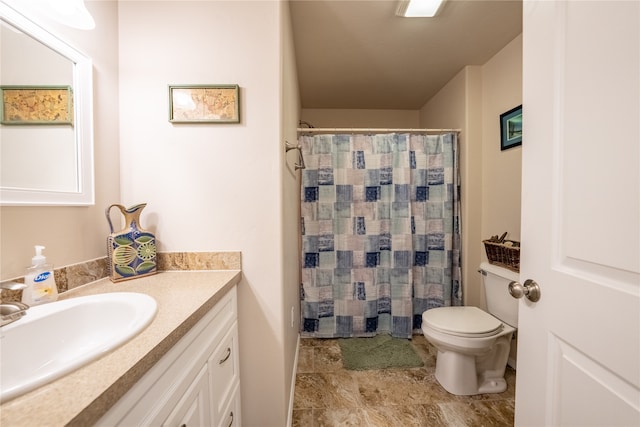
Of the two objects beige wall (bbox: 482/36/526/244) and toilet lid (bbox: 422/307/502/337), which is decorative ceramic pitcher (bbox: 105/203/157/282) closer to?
toilet lid (bbox: 422/307/502/337)

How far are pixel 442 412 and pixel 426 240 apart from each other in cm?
123

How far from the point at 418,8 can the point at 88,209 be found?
2022mm

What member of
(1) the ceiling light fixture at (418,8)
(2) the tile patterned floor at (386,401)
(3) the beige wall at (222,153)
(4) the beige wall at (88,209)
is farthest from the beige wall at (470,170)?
(4) the beige wall at (88,209)

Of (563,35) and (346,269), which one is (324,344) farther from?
(563,35)

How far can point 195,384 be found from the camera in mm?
748

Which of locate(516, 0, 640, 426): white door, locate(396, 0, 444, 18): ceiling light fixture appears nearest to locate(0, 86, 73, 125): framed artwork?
locate(516, 0, 640, 426): white door

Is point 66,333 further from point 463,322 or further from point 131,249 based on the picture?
point 463,322

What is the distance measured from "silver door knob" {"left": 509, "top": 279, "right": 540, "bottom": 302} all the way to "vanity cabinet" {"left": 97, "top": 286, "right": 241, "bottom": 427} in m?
1.00

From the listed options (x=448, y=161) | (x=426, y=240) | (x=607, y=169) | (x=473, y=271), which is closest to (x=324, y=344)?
(x=426, y=240)

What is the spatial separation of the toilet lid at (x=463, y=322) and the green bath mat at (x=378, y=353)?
18.1 inches

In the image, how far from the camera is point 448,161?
2199mm

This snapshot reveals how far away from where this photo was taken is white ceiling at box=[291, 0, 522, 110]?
1.54m

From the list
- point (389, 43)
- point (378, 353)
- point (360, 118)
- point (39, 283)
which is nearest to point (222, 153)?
point (39, 283)

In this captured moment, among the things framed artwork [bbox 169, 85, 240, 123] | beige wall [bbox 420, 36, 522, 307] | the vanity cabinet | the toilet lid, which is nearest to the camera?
the vanity cabinet
